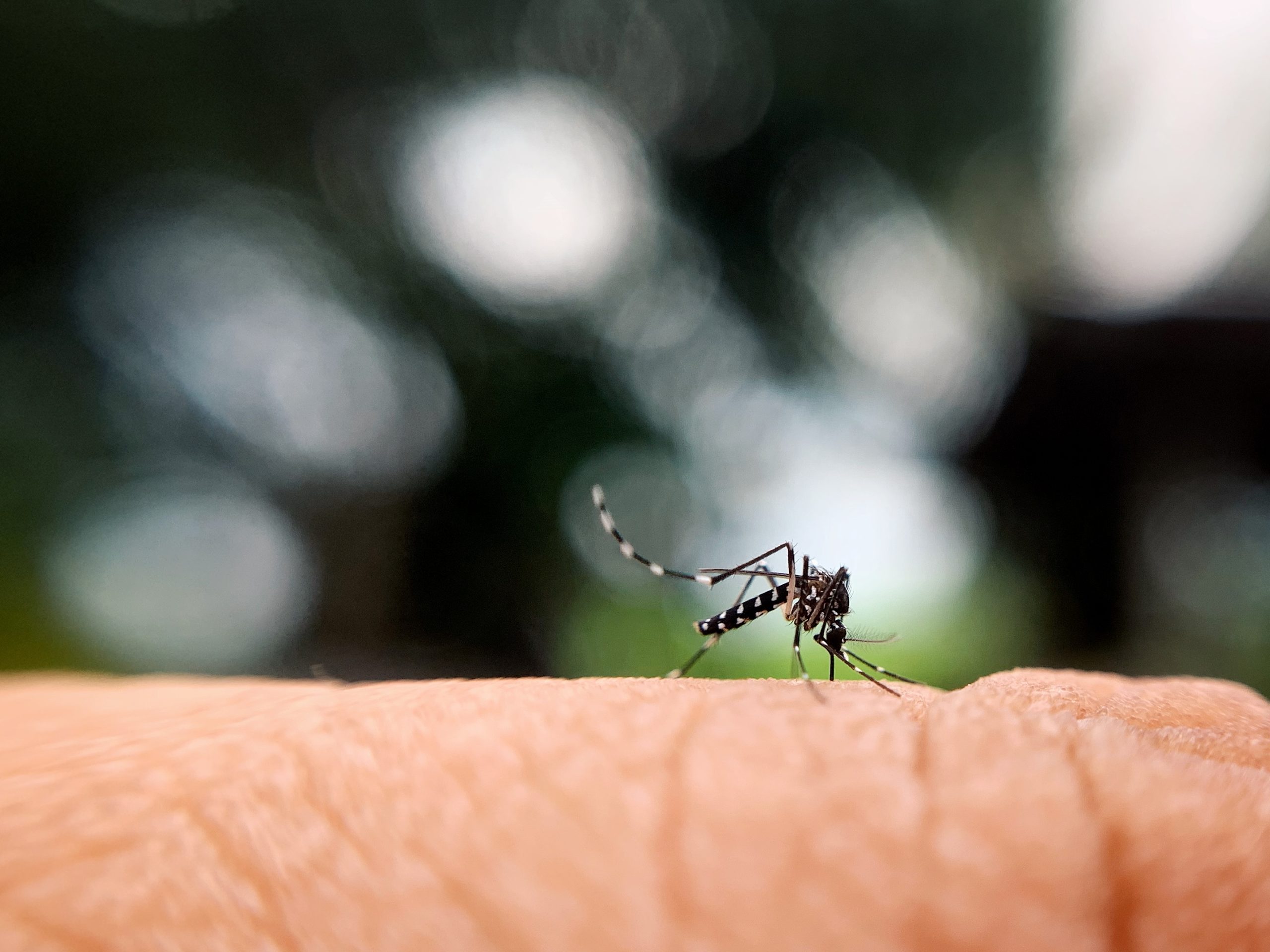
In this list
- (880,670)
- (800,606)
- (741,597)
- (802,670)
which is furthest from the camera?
(741,597)

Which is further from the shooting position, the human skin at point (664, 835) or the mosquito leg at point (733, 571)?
the mosquito leg at point (733, 571)

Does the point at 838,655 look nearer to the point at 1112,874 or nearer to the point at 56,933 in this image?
the point at 1112,874

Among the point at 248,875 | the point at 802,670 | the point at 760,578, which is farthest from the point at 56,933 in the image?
the point at 760,578

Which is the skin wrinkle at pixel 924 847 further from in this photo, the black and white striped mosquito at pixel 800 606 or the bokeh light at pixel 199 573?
the bokeh light at pixel 199 573

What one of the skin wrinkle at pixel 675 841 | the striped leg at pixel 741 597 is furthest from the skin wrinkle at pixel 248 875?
the striped leg at pixel 741 597

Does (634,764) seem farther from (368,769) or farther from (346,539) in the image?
(346,539)

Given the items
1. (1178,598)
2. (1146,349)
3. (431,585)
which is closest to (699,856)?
(431,585)

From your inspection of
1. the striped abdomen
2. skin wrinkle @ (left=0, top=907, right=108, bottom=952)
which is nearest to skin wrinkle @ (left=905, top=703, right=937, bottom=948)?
skin wrinkle @ (left=0, top=907, right=108, bottom=952)
